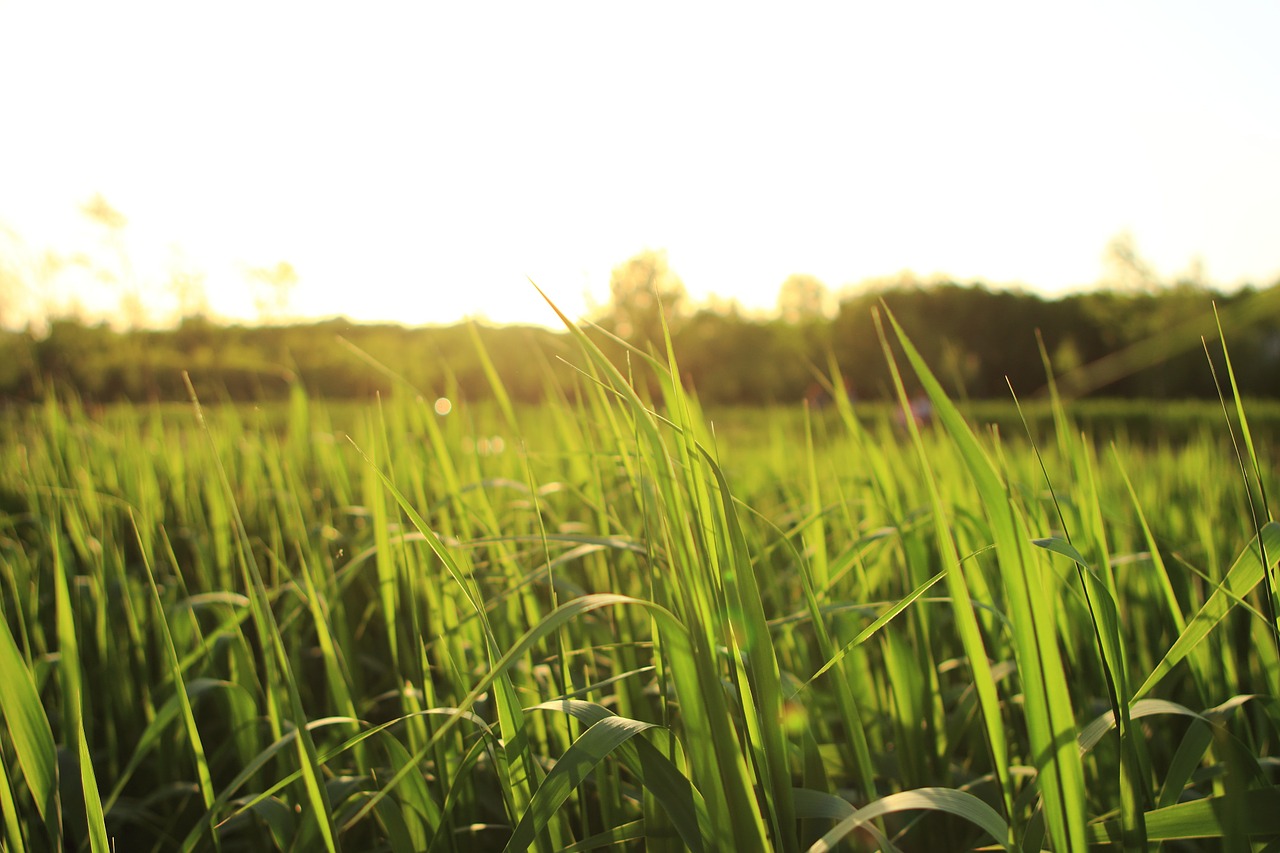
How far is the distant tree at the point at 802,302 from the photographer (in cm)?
1795

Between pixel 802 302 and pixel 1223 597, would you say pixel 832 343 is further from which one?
pixel 1223 597

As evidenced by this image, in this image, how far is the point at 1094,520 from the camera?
75 centimetres

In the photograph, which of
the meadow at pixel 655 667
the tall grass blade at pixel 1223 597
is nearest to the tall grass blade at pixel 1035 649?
the meadow at pixel 655 667

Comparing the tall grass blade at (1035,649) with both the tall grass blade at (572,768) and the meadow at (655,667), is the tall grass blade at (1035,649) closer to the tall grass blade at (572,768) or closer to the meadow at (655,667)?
the meadow at (655,667)

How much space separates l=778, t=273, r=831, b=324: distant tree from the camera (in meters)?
18.0

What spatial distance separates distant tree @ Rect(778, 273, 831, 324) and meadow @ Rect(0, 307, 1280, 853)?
16.6 meters

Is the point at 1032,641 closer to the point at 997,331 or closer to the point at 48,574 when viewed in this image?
the point at 48,574

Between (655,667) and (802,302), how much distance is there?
61.6 feet

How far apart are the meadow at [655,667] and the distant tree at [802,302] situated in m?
16.6

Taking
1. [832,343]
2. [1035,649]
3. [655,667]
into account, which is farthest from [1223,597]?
[832,343]

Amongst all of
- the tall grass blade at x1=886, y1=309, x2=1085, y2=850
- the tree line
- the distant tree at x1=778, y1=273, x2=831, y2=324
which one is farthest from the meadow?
the distant tree at x1=778, y1=273, x2=831, y2=324

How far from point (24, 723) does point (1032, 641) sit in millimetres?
798

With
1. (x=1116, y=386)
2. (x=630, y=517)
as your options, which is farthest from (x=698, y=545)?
(x=1116, y=386)

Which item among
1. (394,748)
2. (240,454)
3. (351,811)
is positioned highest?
(240,454)
